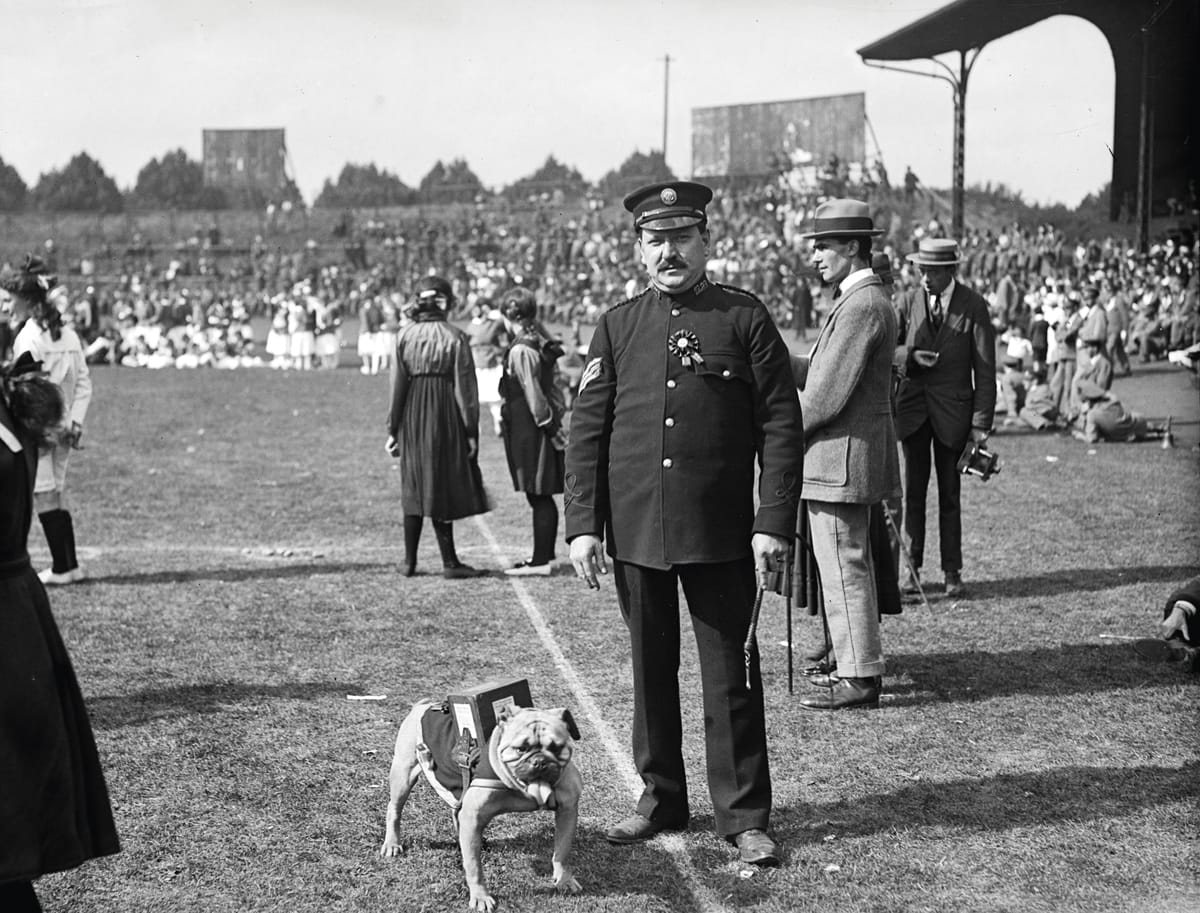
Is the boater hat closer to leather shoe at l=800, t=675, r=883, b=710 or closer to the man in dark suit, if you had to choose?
leather shoe at l=800, t=675, r=883, b=710

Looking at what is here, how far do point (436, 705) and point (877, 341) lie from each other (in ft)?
8.87

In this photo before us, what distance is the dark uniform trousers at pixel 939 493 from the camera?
8.54 meters

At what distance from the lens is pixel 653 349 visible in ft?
15.5

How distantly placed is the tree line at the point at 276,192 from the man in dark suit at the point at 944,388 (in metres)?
49.8

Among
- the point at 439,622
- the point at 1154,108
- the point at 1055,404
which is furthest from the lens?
the point at 1055,404

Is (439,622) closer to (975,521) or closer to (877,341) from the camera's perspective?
(877,341)

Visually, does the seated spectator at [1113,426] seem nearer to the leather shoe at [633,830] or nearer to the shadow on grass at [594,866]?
the shadow on grass at [594,866]

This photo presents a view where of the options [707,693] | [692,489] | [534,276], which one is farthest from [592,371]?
[534,276]

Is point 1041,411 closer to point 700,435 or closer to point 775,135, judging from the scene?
point 700,435

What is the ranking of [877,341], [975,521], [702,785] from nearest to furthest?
[702,785], [877,341], [975,521]

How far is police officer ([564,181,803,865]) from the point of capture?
4652 mm

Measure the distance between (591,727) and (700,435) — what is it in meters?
1.95

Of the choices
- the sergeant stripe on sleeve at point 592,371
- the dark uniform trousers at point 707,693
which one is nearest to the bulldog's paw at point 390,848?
the dark uniform trousers at point 707,693

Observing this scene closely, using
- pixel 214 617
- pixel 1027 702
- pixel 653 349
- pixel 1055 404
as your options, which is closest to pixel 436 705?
pixel 653 349
